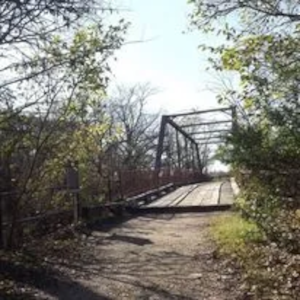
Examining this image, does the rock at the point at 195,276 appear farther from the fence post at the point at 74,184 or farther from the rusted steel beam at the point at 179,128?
the rusted steel beam at the point at 179,128

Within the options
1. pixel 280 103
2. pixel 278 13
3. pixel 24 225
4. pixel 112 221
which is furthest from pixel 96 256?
pixel 112 221

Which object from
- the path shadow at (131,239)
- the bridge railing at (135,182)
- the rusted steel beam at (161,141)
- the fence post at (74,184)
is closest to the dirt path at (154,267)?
the path shadow at (131,239)

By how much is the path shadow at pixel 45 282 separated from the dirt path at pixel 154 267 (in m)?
0.05

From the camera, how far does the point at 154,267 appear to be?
8688 mm

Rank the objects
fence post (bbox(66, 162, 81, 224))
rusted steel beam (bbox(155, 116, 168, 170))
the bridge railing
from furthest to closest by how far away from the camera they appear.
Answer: rusted steel beam (bbox(155, 116, 168, 170)) → the bridge railing → fence post (bbox(66, 162, 81, 224))

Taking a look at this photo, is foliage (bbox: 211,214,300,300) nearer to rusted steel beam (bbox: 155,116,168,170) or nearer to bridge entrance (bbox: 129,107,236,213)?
bridge entrance (bbox: 129,107,236,213)

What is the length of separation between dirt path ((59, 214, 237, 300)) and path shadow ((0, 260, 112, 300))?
0.05 meters

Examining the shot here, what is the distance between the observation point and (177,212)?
18641 mm

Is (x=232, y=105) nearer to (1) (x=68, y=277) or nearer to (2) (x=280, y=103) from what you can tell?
(2) (x=280, y=103)

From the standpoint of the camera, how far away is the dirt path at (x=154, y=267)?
280 inches

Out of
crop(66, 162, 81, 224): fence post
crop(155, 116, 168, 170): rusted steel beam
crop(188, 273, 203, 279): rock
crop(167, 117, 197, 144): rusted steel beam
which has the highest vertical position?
crop(167, 117, 197, 144): rusted steel beam

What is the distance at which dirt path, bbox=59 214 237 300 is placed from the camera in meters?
7.11

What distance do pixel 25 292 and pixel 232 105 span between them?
4558 millimetres

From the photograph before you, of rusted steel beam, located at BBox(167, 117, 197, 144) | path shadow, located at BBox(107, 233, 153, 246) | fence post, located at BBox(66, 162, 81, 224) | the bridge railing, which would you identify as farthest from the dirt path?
rusted steel beam, located at BBox(167, 117, 197, 144)
